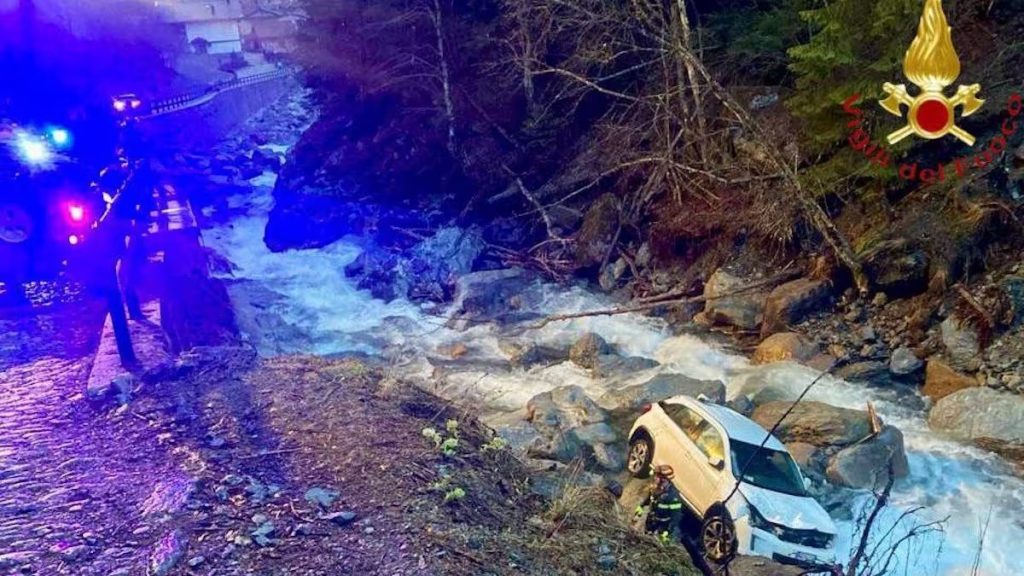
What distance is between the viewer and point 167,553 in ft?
14.6

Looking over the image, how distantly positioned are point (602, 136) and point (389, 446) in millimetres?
14785

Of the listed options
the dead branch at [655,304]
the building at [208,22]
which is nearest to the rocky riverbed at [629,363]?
the dead branch at [655,304]

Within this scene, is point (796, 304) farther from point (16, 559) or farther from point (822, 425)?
point (16, 559)

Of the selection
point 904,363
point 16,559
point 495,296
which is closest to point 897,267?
point 904,363

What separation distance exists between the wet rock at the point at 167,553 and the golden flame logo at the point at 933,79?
19.2 feet

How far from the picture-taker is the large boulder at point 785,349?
38.1 feet

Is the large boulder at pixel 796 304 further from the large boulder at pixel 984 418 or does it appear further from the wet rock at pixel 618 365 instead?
the large boulder at pixel 984 418

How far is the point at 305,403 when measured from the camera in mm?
7000

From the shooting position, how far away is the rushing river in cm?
774

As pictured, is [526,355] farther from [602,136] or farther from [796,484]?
[602,136]

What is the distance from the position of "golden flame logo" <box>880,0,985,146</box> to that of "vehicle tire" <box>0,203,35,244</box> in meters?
10.9

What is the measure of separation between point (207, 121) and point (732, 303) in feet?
93.7

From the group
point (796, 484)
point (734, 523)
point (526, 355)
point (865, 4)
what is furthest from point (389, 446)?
point (865, 4)

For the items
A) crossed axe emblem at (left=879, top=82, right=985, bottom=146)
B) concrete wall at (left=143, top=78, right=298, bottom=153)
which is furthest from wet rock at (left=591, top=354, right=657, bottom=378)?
concrete wall at (left=143, top=78, right=298, bottom=153)
